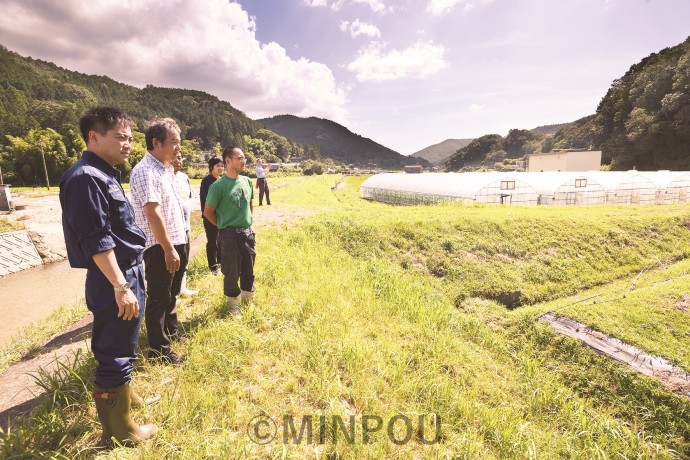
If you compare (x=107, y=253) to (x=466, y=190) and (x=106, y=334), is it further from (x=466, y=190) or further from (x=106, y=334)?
(x=466, y=190)

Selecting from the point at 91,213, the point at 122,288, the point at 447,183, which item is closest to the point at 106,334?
the point at 122,288

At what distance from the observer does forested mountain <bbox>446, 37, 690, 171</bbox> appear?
147 ft

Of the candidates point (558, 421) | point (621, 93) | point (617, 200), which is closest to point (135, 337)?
point (558, 421)

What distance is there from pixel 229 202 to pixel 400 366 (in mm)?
3467

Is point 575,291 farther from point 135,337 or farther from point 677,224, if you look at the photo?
point 135,337

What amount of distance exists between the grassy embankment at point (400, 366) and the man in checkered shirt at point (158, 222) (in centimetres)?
51

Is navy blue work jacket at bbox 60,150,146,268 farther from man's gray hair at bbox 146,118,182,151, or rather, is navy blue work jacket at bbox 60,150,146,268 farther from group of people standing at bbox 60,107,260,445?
man's gray hair at bbox 146,118,182,151

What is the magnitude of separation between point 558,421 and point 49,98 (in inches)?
5374

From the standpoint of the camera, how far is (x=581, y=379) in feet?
19.1

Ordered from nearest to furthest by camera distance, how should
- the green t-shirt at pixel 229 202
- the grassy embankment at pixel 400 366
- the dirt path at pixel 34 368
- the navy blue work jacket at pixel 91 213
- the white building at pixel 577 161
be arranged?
the navy blue work jacket at pixel 91 213 → the grassy embankment at pixel 400 366 → the dirt path at pixel 34 368 → the green t-shirt at pixel 229 202 → the white building at pixel 577 161

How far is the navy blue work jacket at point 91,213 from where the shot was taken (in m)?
2.08

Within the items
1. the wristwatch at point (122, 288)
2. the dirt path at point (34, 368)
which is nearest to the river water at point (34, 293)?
the dirt path at point (34, 368)

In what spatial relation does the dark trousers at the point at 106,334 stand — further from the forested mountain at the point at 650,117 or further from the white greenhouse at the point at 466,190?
the forested mountain at the point at 650,117

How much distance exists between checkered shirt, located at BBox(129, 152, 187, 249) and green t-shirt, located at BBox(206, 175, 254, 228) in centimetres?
73
